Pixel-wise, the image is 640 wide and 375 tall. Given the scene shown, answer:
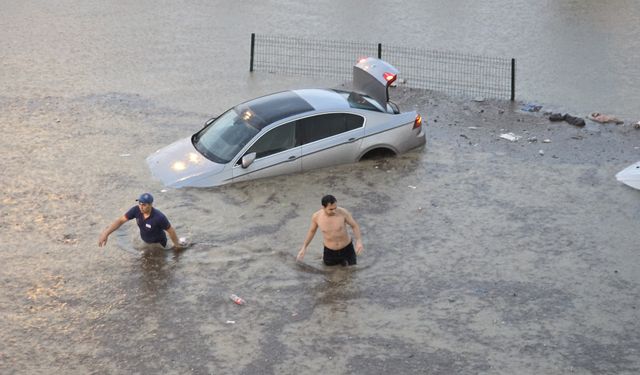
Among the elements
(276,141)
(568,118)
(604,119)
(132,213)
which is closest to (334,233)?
(132,213)

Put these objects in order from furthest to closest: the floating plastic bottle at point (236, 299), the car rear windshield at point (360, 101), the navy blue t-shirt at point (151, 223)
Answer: the car rear windshield at point (360, 101), the navy blue t-shirt at point (151, 223), the floating plastic bottle at point (236, 299)

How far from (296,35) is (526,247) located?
38.0ft

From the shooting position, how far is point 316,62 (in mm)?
21984

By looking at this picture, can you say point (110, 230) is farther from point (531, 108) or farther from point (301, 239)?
point (531, 108)

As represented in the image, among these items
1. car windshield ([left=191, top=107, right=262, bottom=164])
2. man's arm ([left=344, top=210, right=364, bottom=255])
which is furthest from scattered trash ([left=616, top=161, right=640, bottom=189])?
car windshield ([left=191, top=107, right=262, bottom=164])

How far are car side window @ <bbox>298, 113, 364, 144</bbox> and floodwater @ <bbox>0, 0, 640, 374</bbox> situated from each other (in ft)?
2.16

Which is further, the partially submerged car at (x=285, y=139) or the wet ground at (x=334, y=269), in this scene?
the partially submerged car at (x=285, y=139)

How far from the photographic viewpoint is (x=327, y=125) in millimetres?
15727

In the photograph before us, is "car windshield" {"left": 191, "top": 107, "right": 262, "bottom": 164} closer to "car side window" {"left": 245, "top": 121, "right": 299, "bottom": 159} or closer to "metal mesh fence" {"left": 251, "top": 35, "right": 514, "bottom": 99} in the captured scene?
"car side window" {"left": 245, "top": 121, "right": 299, "bottom": 159}

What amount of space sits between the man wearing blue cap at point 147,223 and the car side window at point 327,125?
3516mm

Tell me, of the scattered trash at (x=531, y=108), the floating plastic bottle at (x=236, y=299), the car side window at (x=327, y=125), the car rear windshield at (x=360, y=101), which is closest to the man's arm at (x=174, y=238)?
the floating plastic bottle at (x=236, y=299)

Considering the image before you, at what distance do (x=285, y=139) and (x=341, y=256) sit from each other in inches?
135

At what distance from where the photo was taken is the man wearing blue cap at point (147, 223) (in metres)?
12.5

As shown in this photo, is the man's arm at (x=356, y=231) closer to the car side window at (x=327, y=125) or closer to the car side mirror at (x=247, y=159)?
the car side mirror at (x=247, y=159)
